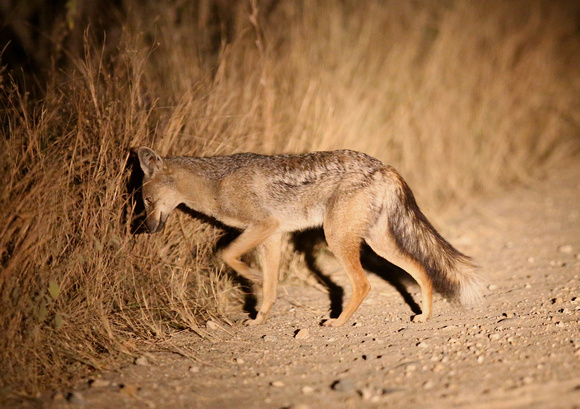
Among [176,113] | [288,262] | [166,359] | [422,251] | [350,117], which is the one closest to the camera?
[166,359]

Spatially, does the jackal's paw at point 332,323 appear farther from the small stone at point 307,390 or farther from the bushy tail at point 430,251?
the small stone at point 307,390

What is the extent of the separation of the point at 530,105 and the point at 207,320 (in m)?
8.28

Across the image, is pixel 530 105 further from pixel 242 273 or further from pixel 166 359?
pixel 166 359

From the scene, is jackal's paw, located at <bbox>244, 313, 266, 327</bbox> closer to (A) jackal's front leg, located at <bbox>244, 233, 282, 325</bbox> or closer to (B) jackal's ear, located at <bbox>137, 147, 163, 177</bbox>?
(A) jackal's front leg, located at <bbox>244, 233, 282, 325</bbox>

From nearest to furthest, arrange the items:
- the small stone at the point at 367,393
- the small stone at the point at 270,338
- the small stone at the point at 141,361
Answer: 1. the small stone at the point at 367,393
2. the small stone at the point at 141,361
3. the small stone at the point at 270,338

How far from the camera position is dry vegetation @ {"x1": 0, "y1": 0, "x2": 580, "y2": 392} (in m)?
4.60

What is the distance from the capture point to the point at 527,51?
11172 millimetres

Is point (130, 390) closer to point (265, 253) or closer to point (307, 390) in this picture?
point (307, 390)

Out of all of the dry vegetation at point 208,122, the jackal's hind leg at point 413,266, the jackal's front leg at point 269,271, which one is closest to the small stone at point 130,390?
the dry vegetation at point 208,122

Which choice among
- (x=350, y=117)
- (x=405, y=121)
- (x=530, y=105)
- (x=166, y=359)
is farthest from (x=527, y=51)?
(x=166, y=359)

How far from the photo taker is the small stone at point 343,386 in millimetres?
3925

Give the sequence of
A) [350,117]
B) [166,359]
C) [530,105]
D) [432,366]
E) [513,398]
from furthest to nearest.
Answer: [530,105]
[350,117]
[166,359]
[432,366]
[513,398]

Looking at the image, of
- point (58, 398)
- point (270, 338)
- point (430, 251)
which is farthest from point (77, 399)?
point (430, 251)

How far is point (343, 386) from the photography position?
3.95 metres
